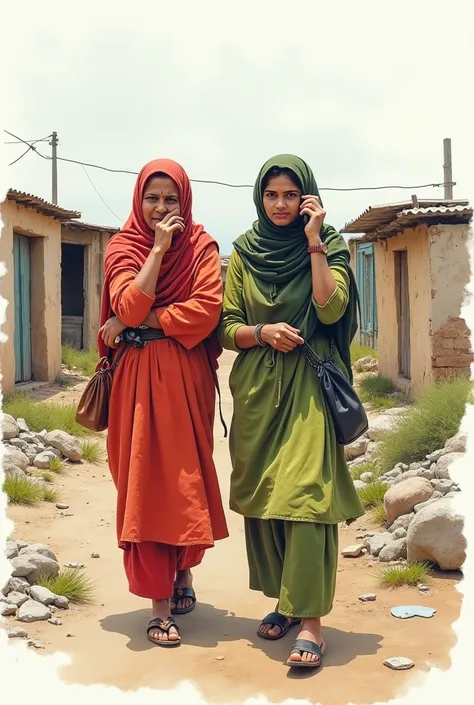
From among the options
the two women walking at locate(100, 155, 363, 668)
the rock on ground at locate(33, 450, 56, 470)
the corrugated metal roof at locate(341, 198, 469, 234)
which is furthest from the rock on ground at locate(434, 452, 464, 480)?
the corrugated metal roof at locate(341, 198, 469, 234)

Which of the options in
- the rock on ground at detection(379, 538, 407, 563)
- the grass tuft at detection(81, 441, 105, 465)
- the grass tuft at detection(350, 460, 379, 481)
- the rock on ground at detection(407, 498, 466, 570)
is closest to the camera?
the rock on ground at detection(407, 498, 466, 570)

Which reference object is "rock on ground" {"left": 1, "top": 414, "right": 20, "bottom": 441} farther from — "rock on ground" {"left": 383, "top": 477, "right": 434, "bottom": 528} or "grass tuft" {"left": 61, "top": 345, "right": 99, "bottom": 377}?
"grass tuft" {"left": 61, "top": 345, "right": 99, "bottom": 377}

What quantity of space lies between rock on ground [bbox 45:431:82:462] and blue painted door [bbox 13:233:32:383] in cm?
432

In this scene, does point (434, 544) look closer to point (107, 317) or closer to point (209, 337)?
point (209, 337)

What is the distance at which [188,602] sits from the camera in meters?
3.90

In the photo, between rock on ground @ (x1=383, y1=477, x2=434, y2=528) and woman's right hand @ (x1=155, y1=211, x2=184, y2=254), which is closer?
woman's right hand @ (x1=155, y1=211, x2=184, y2=254)

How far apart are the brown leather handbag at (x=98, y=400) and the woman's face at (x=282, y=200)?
95cm

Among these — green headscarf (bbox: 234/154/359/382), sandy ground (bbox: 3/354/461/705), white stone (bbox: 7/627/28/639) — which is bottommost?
sandy ground (bbox: 3/354/461/705)

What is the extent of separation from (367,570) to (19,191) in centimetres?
726

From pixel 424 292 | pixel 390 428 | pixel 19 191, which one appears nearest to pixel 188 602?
pixel 390 428

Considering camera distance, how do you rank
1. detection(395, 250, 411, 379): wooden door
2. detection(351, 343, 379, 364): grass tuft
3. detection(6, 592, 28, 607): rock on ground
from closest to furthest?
1. detection(6, 592, 28, 607): rock on ground
2. detection(395, 250, 411, 379): wooden door
3. detection(351, 343, 379, 364): grass tuft

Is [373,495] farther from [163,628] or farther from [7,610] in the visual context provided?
[7,610]

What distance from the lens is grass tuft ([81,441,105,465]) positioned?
7.62 metres

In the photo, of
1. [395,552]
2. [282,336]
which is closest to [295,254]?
[282,336]
